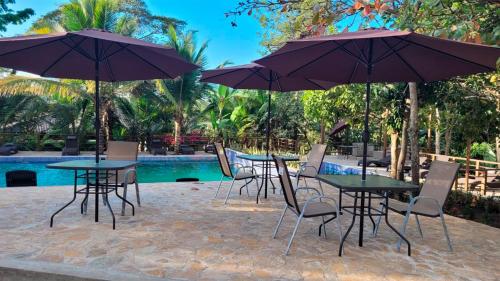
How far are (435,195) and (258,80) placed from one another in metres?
3.99

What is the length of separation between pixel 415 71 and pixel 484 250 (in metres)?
2.24

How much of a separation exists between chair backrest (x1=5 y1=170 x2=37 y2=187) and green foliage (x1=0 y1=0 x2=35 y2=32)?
5.92m

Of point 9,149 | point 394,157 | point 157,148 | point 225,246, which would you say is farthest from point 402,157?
point 9,149

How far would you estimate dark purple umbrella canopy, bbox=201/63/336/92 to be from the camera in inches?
267

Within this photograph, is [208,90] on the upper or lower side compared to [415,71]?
upper

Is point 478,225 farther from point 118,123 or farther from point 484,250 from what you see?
point 118,123

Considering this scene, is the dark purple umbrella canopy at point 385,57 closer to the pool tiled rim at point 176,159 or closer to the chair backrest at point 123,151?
the chair backrest at point 123,151

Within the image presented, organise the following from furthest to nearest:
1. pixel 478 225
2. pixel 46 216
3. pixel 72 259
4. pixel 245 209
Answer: pixel 245 209 < pixel 478 225 < pixel 46 216 < pixel 72 259

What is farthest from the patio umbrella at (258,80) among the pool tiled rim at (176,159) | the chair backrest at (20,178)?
the pool tiled rim at (176,159)

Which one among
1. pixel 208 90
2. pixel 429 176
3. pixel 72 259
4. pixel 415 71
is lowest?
pixel 72 259

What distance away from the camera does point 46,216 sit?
5.09 metres

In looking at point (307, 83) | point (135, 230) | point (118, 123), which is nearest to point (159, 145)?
point (118, 123)

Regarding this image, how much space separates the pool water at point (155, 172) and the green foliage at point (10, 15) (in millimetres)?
4886

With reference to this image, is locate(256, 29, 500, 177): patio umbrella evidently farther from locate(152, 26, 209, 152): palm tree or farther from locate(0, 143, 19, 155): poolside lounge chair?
locate(0, 143, 19, 155): poolside lounge chair
